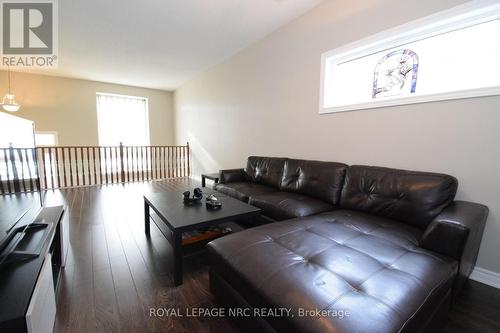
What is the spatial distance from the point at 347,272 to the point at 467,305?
1.11 metres

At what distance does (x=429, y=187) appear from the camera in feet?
5.15

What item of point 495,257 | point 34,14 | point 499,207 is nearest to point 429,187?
point 499,207

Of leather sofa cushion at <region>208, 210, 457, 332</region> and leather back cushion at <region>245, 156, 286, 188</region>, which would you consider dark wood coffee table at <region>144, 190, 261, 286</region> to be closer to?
leather sofa cushion at <region>208, 210, 457, 332</region>

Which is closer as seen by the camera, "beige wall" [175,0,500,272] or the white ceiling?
"beige wall" [175,0,500,272]

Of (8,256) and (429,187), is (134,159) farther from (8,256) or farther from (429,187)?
(429,187)

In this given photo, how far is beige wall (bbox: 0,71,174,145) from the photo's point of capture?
4.88 meters

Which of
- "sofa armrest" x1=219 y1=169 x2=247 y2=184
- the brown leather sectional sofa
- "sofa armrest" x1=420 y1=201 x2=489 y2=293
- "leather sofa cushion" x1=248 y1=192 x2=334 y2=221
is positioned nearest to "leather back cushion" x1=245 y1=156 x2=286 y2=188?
"sofa armrest" x1=219 y1=169 x2=247 y2=184

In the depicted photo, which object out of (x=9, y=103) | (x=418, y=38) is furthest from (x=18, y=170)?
(x=9, y=103)

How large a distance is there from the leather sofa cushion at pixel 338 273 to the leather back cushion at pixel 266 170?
1.32 metres

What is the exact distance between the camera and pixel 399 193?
1.70 m

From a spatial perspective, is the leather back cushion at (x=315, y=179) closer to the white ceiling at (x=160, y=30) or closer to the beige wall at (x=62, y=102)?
the white ceiling at (x=160, y=30)

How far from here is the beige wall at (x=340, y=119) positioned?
158cm

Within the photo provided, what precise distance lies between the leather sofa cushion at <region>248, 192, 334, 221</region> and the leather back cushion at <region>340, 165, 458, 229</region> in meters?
0.27

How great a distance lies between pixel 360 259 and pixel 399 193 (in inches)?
35.9
